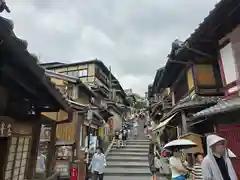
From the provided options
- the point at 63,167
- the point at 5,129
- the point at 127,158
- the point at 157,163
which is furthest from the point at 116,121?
the point at 5,129

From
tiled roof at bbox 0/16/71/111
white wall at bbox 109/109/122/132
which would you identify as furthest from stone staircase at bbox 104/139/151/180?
tiled roof at bbox 0/16/71/111

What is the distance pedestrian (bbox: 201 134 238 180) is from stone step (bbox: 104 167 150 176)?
37.0 ft

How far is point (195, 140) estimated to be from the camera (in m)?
9.29

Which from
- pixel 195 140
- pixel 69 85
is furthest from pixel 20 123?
pixel 69 85

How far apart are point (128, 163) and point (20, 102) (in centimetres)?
1288

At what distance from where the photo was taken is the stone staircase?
1445 cm

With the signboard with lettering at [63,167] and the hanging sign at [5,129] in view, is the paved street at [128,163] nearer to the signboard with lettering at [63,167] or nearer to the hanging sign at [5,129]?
the signboard with lettering at [63,167]

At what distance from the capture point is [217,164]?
3994 mm

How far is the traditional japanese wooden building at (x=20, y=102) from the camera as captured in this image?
9.70ft

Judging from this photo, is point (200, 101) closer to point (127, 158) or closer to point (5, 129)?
point (5, 129)

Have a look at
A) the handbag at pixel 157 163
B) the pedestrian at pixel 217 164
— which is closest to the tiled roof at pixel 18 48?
the pedestrian at pixel 217 164

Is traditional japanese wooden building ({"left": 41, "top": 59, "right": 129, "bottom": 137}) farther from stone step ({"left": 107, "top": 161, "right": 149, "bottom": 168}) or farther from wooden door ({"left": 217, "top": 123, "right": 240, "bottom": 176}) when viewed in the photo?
wooden door ({"left": 217, "top": 123, "right": 240, "bottom": 176})

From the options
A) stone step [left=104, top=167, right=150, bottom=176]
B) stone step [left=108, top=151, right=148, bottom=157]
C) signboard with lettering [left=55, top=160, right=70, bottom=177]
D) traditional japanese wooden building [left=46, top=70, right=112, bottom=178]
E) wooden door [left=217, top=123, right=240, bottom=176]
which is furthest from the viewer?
stone step [left=108, top=151, right=148, bottom=157]

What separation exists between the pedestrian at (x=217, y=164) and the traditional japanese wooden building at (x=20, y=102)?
10.5 ft
